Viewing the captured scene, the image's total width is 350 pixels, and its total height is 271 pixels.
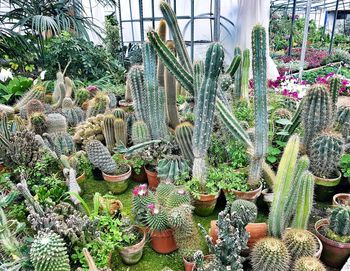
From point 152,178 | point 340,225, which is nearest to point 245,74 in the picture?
point 152,178

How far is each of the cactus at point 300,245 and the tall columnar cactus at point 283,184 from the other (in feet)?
0.35

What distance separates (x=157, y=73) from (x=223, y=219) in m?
1.65

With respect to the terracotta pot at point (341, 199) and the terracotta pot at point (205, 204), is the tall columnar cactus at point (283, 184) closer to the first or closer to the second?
the terracotta pot at point (205, 204)

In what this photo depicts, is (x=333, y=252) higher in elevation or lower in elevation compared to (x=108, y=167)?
lower

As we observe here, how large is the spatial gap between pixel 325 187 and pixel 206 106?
1.14m

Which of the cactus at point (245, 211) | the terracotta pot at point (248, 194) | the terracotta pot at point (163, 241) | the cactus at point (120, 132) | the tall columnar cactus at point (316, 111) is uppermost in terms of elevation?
the tall columnar cactus at point (316, 111)

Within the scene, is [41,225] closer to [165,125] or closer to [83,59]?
[165,125]

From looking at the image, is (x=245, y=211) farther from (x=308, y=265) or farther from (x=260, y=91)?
(x=260, y=91)

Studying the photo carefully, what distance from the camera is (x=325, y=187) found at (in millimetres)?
2238

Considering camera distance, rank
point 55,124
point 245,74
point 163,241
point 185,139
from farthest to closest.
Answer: point 245,74, point 55,124, point 185,139, point 163,241

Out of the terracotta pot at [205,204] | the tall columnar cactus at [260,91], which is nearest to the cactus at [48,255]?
the terracotta pot at [205,204]

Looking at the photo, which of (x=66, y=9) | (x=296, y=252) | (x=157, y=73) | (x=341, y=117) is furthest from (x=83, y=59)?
(x=296, y=252)

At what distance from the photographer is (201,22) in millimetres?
6586

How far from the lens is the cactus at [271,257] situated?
145cm
